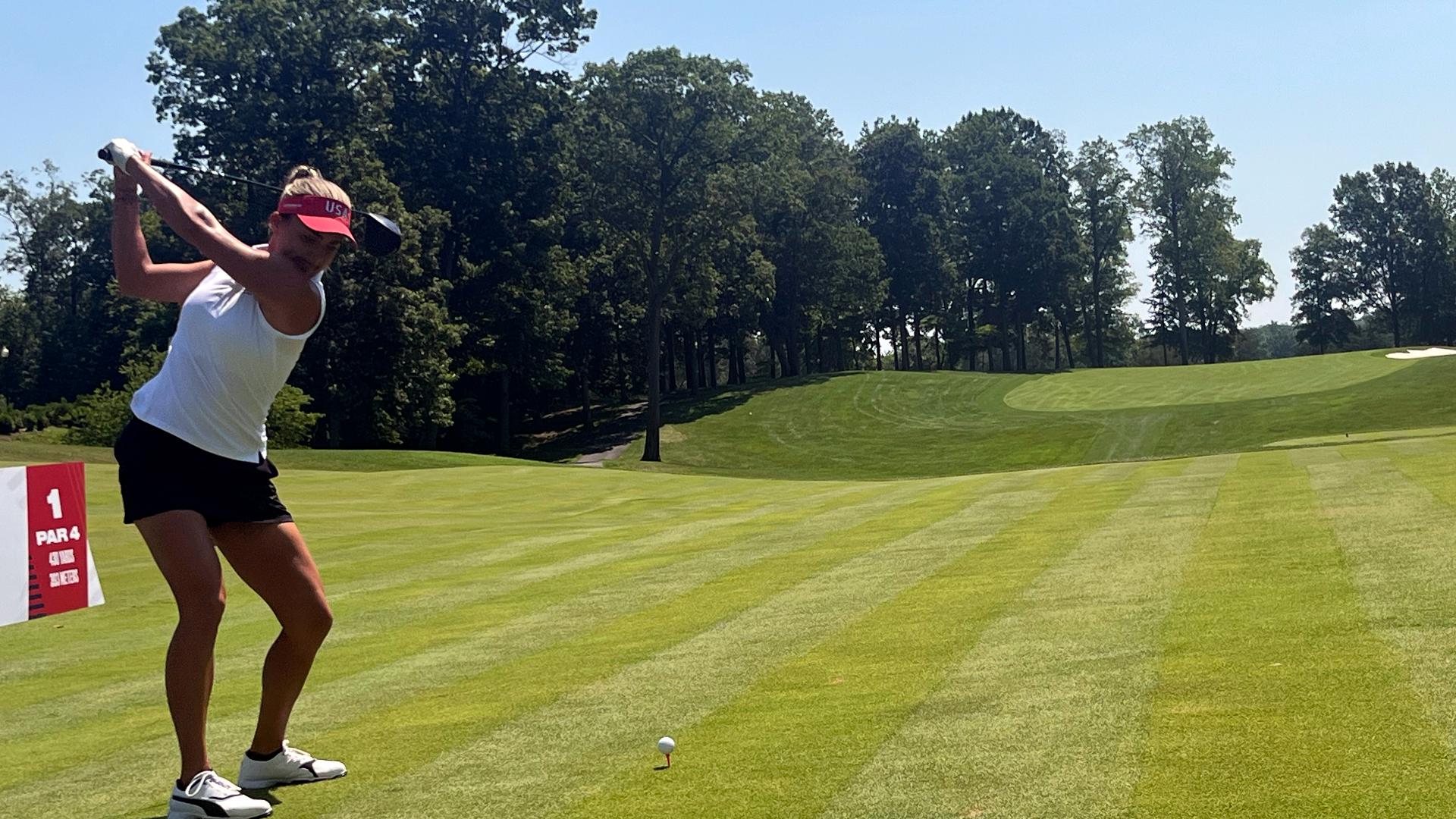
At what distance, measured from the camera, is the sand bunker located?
6569 centimetres

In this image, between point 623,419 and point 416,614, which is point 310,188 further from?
Result: point 623,419

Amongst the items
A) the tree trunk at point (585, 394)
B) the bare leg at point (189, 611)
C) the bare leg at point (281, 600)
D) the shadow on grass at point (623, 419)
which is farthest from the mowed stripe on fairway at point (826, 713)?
the tree trunk at point (585, 394)

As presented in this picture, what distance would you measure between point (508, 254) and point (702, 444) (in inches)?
529

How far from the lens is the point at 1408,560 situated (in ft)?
29.7

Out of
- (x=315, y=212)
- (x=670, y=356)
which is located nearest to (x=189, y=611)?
(x=315, y=212)

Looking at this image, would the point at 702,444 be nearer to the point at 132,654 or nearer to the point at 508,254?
the point at 508,254

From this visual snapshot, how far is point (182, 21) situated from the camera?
62.9 m

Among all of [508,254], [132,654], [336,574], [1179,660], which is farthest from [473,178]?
[1179,660]

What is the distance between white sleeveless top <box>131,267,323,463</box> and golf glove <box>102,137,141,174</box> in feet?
2.02

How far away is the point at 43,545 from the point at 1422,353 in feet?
230

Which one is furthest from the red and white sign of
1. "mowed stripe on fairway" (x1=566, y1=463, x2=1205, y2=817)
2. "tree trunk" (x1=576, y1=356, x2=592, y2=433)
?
"tree trunk" (x1=576, y1=356, x2=592, y2=433)

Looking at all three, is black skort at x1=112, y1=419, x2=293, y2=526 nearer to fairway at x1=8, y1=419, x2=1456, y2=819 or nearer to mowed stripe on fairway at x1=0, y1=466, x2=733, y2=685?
fairway at x1=8, y1=419, x2=1456, y2=819

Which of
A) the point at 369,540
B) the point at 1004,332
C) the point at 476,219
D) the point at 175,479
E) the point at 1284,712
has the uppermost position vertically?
the point at 476,219

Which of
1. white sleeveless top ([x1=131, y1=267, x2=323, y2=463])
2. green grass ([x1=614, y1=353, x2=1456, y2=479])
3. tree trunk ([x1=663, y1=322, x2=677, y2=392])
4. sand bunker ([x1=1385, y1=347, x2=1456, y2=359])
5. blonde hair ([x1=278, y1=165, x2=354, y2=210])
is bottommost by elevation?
green grass ([x1=614, y1=353, x2=1456, y2=479])
